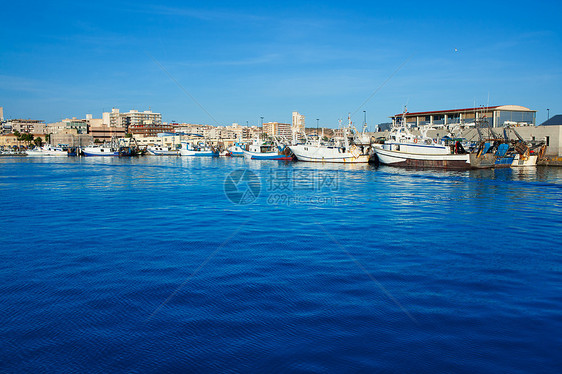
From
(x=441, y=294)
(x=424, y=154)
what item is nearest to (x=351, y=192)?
(x=441, y=294)

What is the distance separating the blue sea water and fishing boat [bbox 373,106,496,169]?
103 ft

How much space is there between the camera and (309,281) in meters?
7.24

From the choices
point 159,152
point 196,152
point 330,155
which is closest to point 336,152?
point 330,155

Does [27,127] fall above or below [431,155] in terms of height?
above

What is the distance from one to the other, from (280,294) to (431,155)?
137ft

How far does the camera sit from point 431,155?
44250 millimetres

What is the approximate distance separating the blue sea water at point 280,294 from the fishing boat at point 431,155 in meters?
31.3

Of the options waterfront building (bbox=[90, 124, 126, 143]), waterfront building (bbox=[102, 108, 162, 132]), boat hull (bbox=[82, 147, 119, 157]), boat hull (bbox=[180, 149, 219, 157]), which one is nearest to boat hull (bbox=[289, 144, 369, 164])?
boat hull (bbox=[180, 149, 219, 157])

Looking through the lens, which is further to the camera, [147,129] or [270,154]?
[147,129]

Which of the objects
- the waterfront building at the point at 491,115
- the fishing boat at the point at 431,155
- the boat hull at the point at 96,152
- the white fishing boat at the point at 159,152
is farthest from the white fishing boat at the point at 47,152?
the fishing boat at the point at 431,155

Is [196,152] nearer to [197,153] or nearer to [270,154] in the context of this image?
[197,153]

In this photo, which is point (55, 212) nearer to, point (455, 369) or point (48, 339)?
point (48, 339)

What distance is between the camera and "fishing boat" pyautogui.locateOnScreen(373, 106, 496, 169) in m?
43.1

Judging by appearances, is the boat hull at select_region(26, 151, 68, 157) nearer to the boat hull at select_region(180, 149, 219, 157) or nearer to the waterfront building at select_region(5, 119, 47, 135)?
the boat hull at select_region(180, 149, 219, 157)
